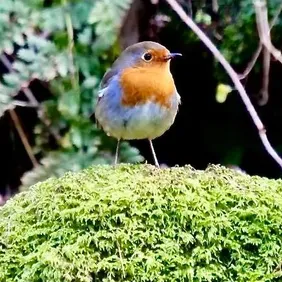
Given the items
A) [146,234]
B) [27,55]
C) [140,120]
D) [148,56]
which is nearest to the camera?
[146,234]

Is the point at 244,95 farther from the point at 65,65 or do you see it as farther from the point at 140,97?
the point at 65,65

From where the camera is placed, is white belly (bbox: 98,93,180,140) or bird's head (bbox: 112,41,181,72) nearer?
white belly (bbox: 98,93,180,140)

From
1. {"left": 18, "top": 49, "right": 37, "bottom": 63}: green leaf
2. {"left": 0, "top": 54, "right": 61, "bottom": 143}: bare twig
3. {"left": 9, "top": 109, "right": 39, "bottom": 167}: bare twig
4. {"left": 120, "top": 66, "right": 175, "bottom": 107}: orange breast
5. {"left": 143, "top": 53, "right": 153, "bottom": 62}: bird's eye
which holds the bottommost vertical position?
{"left": 9, "top": 109, "right": 39, "bottom": 167}: bare twig

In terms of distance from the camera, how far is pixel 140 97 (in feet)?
11.9

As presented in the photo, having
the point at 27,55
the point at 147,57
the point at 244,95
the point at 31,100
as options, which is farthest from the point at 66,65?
the point at 244,95

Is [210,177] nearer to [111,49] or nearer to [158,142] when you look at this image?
[111,49]

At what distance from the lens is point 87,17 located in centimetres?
421

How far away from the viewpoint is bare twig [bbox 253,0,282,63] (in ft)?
13.0

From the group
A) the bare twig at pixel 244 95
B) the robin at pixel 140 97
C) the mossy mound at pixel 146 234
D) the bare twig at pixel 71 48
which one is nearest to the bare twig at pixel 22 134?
the bare twig at pixel 71 48

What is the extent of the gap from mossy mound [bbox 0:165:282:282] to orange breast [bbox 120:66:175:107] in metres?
1.01

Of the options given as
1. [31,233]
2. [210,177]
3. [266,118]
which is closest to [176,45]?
[266,118]

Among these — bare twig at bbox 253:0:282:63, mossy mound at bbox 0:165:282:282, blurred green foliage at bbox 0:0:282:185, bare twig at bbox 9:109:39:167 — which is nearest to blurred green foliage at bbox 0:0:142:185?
blurred green foliage at bbox 0:0:282:185

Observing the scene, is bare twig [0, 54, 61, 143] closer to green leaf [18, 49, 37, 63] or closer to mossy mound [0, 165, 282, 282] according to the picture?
green leaf [18, 49, 37, 63]

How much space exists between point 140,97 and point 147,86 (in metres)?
0.06
